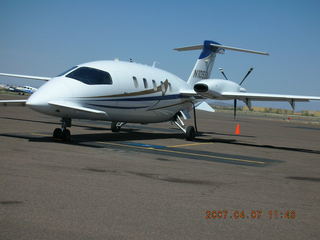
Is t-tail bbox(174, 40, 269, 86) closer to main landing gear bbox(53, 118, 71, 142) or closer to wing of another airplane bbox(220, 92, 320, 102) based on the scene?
wing of another airplane bbox(220, 92, 320, 102)

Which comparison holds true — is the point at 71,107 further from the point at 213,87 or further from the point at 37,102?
the point at 213,87

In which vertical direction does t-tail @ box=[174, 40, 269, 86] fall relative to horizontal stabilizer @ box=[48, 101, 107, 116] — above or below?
above

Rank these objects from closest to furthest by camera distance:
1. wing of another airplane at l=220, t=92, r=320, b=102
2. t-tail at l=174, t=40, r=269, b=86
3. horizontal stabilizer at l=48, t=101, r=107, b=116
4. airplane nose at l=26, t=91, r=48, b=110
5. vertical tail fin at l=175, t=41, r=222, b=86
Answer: airplane nose at l=26, t=91, r=48, b=110, horizontal stabilizer at l=48, t=101, r=107, b=116, wing of another airplane at l=220, t=92, r=320, b=102, t-tail at l=174, t=40, r=269, b=86, vertical tail fin at l=175, t=41, r=222, b=86

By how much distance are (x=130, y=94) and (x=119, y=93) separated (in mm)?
799

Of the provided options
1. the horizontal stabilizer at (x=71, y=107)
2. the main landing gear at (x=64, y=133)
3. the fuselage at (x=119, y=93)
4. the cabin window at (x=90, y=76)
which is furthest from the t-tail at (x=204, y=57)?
the main landing gear at (x=64, y=133)

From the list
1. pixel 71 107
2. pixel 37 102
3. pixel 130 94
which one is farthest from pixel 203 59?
pixel 37 102

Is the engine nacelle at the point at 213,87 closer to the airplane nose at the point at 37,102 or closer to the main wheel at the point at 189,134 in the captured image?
the main wheel at the point at 189,134

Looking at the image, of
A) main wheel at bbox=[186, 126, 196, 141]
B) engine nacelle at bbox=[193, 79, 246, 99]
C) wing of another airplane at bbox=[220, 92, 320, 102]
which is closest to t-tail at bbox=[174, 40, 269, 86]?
engine nacelle at bbox=[193, 79, 246, 99]

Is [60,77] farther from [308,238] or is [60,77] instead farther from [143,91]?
[308,238]

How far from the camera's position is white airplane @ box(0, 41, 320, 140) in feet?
44.8

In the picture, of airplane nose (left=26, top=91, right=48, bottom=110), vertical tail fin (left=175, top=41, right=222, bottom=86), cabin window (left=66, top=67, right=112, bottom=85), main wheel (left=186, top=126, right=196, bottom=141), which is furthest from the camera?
vertical tail fin (left=175, top=41, right=222, bottom=86)

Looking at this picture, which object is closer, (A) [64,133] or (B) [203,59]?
(A) [64,133]

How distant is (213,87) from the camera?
18.8 meters

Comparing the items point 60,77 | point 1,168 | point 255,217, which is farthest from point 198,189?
point 60,77
